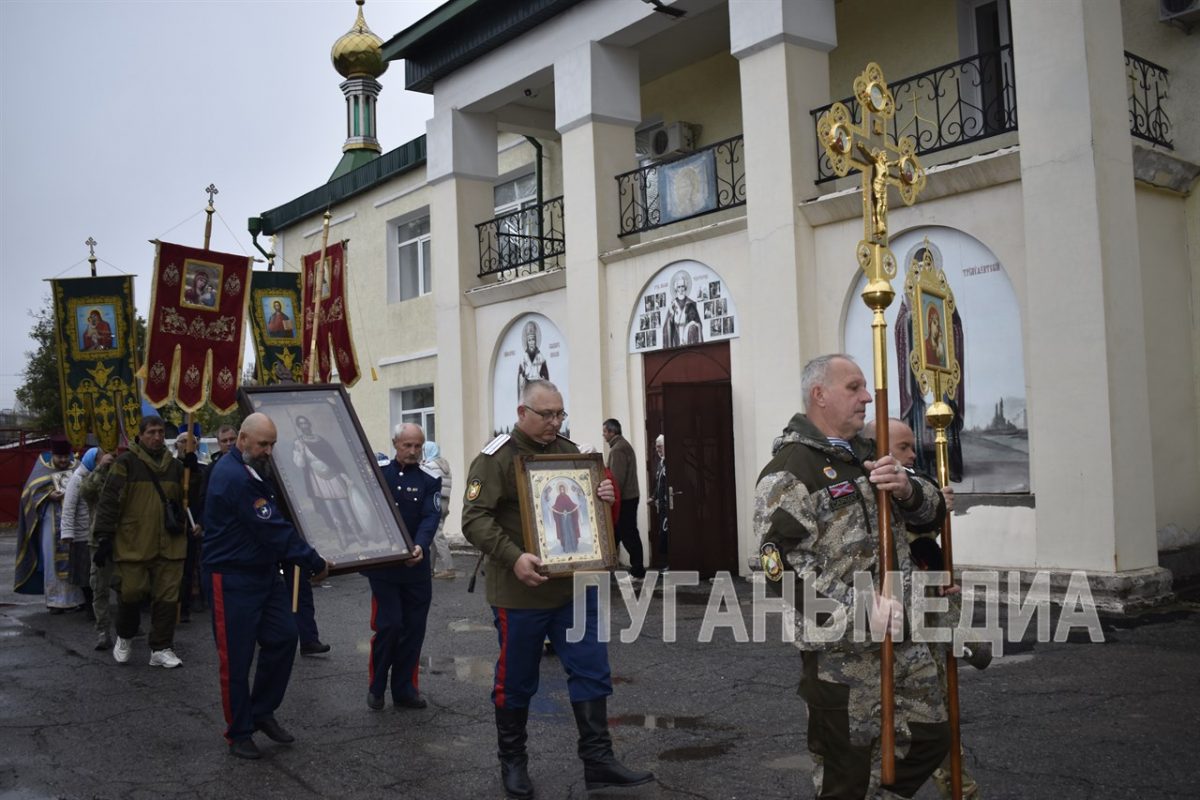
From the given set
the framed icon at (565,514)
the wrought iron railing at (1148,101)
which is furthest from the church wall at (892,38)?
the framed icon at (565,514)

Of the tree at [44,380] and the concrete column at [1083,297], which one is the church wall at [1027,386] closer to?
the concrete column at [1083,297]

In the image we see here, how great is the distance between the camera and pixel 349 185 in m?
24.0

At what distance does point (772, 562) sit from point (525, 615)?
196 centimetres

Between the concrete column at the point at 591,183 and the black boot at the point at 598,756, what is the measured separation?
32.5 feet

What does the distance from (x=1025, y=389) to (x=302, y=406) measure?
22.1 ft

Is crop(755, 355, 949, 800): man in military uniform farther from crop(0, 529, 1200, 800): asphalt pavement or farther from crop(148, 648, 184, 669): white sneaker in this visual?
crop(148, 648, 184, 669): white sneaker

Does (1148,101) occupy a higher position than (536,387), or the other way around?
(1148,101)

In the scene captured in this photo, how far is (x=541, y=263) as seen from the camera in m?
17.7

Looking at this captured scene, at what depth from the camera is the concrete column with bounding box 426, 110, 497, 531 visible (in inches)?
724

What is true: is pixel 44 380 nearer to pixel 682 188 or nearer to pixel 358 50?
pixel 358 50

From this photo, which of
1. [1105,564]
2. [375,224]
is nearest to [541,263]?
[375,224]

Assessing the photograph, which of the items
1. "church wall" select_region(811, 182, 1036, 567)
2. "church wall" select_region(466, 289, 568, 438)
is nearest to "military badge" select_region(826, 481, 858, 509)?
"church wall" select_region(811, 182, 1036, 567)

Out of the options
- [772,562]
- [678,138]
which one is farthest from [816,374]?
[678,138]

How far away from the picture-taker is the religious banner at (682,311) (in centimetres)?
1386
